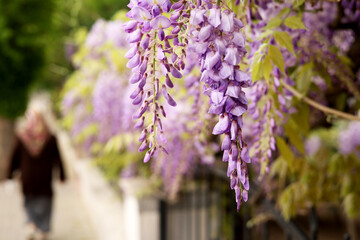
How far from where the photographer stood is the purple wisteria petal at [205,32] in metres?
0.58

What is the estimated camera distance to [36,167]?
5188 mm

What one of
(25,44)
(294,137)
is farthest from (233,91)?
(25,44)

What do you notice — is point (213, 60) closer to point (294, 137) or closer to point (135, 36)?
point (135, 36)

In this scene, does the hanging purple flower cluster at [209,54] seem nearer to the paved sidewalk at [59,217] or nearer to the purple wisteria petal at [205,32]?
the purple wisteria petal at [205,32]

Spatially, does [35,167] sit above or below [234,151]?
above

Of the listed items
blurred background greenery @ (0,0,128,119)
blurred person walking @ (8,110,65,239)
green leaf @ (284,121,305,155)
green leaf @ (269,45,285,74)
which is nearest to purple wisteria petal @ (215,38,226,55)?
green leaf @ (269,45,285,74)

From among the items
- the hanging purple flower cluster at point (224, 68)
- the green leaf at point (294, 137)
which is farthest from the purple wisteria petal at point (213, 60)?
the green leaf at point (294, 137)

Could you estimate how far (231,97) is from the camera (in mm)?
586

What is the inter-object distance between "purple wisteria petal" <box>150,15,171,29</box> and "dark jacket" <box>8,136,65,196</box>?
4.91m

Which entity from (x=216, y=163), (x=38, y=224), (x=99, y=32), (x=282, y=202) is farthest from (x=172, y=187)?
(x=38, y=224)

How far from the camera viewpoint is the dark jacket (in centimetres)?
517

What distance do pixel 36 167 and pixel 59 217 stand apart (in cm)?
170

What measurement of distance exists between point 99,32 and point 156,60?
367cm

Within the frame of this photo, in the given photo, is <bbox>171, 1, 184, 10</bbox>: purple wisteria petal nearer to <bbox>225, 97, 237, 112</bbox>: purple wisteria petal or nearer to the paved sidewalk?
<bbox>225, 97, 237, 112</bbox>: purple wisteria petal
